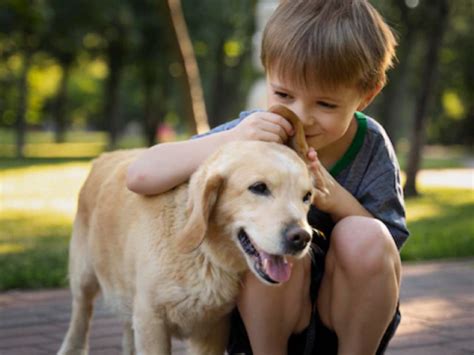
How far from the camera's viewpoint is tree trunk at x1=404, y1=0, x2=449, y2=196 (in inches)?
461

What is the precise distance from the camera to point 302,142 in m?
2.76

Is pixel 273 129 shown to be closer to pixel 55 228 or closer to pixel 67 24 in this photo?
pixel 55 228

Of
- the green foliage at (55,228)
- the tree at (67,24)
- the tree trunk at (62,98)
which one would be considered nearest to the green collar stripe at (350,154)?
the green foliage at (55,228)

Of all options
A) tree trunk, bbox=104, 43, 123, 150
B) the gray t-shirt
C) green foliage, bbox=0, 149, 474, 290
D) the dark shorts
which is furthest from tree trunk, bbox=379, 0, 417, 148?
the dark shorts

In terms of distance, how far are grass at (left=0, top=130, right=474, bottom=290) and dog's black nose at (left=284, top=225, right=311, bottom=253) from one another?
3.08 metres

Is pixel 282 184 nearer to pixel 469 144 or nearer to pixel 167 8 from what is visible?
pixel 167 8

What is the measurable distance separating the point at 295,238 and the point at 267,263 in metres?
0.19

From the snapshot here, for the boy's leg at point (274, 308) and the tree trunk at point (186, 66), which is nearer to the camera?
the boy's leg at point (274, 308)

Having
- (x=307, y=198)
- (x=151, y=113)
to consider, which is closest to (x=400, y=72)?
(x=151, y=113)

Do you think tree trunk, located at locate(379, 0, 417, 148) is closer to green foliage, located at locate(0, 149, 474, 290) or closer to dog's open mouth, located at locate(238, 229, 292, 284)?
green foliage, located at locate(0, 149, 474, 290)

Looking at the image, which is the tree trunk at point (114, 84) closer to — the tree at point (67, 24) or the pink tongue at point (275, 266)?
the tree at point (67, 24)

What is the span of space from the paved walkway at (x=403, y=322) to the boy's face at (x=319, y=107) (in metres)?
1.23

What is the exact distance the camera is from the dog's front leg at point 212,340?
116 inches

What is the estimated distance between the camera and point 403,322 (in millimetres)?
4312
